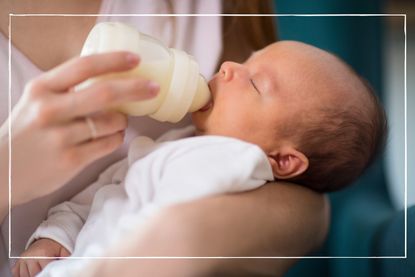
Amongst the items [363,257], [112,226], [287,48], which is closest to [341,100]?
[287,48]

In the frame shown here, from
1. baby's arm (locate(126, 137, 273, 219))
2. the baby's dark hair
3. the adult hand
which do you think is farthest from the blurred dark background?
the adult hand

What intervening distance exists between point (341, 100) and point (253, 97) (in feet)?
0.34

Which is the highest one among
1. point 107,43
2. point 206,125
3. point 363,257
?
point 107,43

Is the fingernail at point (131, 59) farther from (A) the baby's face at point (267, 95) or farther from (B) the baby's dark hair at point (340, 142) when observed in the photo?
(B) the baby's dark hair at point (340, 142)

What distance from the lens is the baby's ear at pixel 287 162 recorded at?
0.69m

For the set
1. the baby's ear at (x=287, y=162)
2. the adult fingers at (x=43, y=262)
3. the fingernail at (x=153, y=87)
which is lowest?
the adult fingers at (x=43, y=262)

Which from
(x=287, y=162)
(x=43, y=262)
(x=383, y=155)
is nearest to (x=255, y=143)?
(x=287, y=162)

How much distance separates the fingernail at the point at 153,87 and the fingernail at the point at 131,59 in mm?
28

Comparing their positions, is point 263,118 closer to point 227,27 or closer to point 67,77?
point 227,27

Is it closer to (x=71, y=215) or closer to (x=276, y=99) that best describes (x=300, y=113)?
(x=276, y=99)

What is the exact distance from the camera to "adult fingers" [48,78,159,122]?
0.62m

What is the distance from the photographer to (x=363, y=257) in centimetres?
72

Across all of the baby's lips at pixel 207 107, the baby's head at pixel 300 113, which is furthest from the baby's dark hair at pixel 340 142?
the baby's lips at pixel 207 107

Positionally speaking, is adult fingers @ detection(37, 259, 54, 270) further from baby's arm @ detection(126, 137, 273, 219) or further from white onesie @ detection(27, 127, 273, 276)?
baby's arm @ detection(126, 137, 273, 219)
